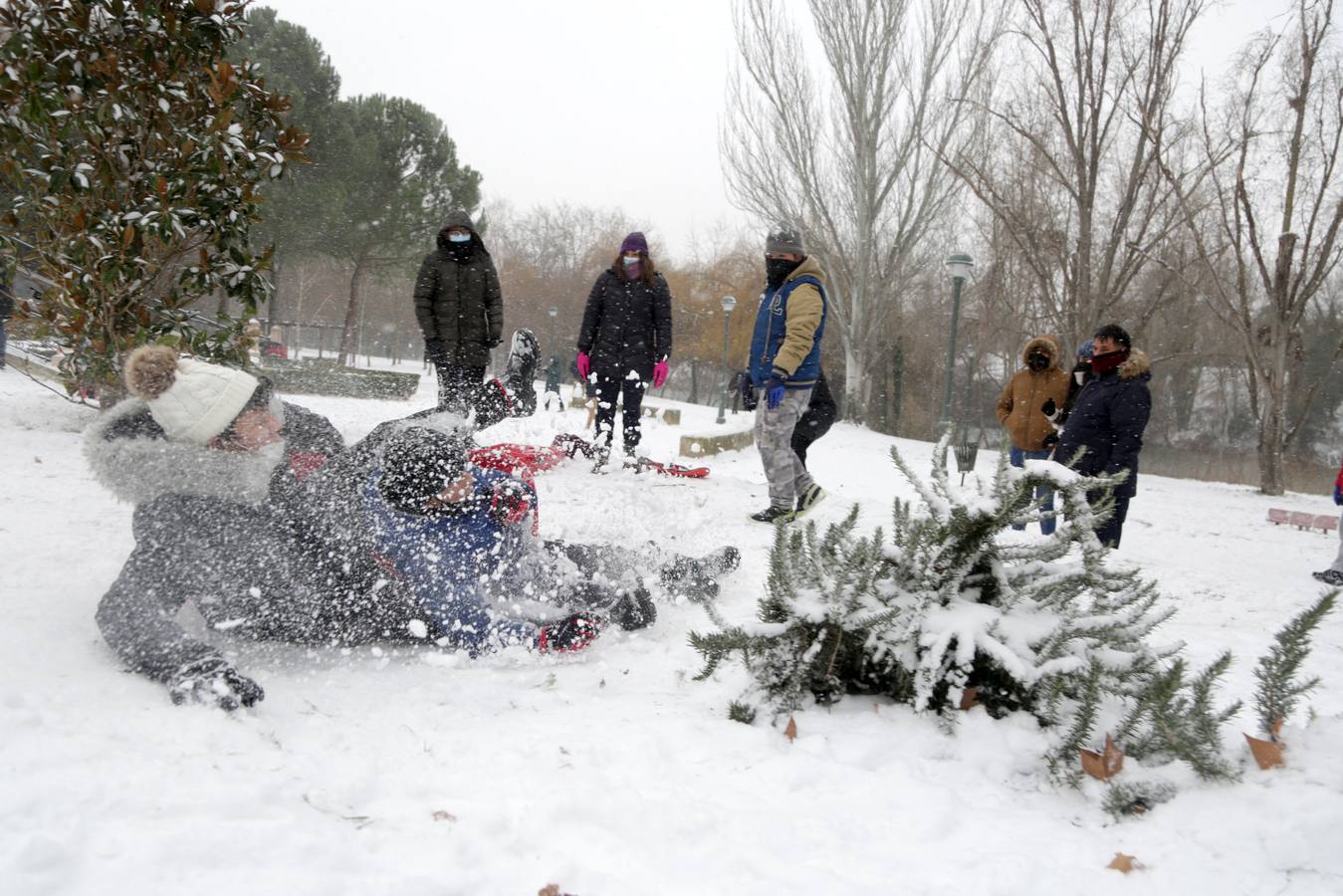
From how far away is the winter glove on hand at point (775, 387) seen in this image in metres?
4.52

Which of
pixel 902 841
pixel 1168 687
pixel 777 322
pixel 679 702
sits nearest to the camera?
pixel 902 841

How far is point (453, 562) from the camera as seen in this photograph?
2.52m

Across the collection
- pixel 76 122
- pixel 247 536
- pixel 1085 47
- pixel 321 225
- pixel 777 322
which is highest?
pixel 1085 47

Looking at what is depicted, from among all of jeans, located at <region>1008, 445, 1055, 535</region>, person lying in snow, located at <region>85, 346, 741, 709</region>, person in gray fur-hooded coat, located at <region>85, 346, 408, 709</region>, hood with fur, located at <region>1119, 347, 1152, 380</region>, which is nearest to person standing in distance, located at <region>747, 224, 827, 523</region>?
jeans, located at <region>1008, 445, 1055, 535</region>

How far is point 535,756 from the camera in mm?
1850

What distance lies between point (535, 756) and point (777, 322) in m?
3.37

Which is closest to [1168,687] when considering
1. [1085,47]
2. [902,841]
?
[902,841]

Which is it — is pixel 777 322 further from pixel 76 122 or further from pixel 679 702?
pixel 76 122

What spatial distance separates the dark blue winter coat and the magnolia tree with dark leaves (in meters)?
4.97

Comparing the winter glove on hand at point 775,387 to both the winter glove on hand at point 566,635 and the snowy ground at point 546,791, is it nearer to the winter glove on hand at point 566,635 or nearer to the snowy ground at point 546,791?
the snowy ground at point 546,791

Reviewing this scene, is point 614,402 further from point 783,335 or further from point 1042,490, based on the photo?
point 1042,490

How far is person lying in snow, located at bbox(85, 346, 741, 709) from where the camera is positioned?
201cm

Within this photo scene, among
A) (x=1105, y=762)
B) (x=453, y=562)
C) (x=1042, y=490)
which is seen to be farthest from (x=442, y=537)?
(x=1105, y=762)

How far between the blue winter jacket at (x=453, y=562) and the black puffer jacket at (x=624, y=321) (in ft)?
Answer: 10.4
